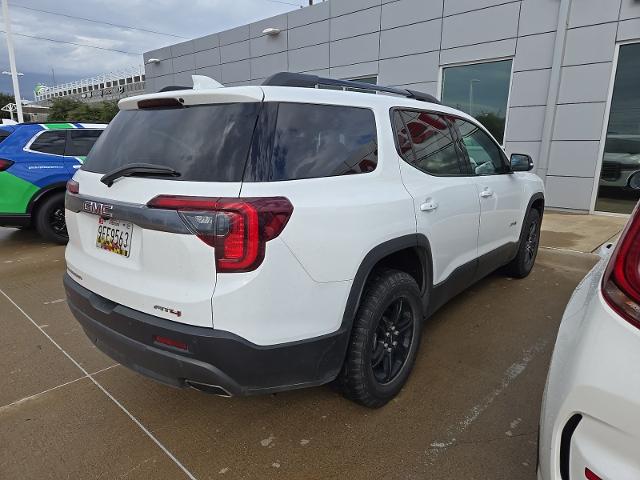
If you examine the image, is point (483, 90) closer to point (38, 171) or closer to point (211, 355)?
point (38, 171)

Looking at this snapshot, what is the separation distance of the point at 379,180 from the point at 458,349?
1613 millimetres

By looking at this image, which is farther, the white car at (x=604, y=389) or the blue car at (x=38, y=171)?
the blue car at (x=38, y=171)

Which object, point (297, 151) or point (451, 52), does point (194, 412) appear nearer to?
point (297, 151)

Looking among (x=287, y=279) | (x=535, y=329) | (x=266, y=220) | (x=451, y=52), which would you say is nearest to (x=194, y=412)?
(x=287, y=279)

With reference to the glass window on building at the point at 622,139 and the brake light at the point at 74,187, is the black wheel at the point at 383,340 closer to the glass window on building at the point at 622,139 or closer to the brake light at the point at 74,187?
the brake light at the point at 74,187

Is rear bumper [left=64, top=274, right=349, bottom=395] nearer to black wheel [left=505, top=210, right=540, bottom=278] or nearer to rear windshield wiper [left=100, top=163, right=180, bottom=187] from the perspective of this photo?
rear windshield wiper [left=100, top=163, right=180, bottom=187]

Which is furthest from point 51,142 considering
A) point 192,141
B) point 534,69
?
point 534,69

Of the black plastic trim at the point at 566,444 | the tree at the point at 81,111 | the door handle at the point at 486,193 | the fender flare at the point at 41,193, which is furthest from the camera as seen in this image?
the tree at the point at 81,111

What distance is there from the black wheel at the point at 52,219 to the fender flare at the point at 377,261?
223 inches

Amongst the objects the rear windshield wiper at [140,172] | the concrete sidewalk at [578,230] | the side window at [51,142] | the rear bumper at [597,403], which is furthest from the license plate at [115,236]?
the concrete sidewalk at [578,230]

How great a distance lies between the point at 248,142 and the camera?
6.33ft

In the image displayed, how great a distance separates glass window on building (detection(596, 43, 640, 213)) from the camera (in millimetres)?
8141

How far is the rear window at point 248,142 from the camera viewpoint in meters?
1.92

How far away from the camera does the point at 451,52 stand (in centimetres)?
1019
